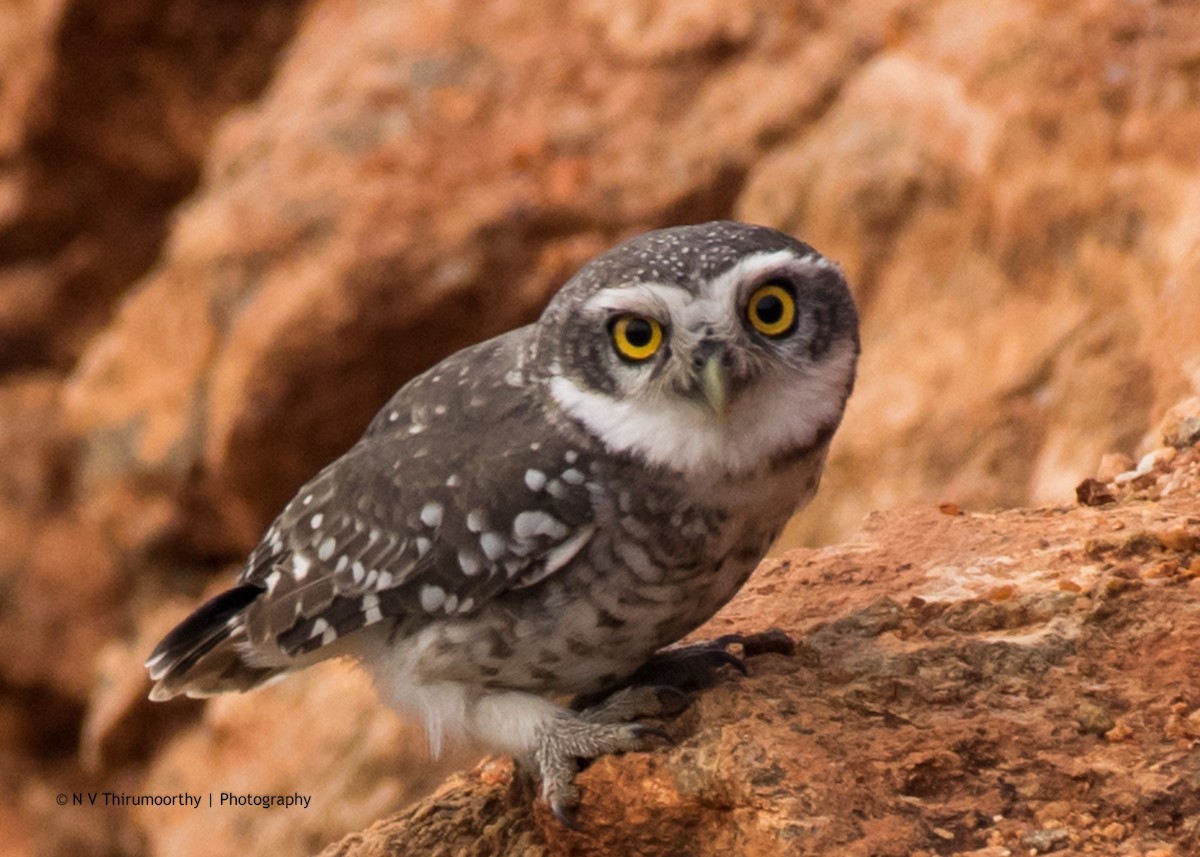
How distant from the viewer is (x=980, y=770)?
3180 millimetres

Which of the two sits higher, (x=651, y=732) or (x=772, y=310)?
(x=772, y=310)

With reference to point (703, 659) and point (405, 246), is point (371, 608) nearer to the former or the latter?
point (703, 659)

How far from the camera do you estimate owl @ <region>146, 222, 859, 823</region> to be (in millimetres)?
3246

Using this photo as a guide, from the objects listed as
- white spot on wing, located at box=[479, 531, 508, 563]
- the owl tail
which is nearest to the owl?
white spot on wing, located at box=[479, 531, 508, 563]

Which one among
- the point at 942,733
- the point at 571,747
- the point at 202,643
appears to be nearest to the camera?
the point at 942,733

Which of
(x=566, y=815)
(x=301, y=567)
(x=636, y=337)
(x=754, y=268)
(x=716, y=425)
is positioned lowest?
(x=566, y=815)

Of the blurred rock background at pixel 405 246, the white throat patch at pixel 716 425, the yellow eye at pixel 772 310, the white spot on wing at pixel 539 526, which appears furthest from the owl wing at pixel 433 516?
the blurred rock background at pixel 405 246

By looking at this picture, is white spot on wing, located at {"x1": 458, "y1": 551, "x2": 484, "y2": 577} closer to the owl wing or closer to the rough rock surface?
the owl wing

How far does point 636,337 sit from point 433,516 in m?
0.73

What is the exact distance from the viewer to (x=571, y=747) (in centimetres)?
344

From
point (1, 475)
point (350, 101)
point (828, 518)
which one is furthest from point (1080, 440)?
point (1, 475)

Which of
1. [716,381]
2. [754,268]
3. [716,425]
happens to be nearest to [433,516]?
[716,425]

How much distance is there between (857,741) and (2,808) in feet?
27.7

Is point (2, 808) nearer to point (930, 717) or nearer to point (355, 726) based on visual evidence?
point (355, 726)
